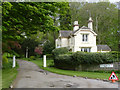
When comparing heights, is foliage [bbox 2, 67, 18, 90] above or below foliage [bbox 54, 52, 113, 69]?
below

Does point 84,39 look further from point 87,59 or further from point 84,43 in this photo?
point 87,59

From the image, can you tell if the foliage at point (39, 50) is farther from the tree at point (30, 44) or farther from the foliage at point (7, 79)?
the foliage at point (7, 79)

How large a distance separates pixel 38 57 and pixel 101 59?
1104 inches

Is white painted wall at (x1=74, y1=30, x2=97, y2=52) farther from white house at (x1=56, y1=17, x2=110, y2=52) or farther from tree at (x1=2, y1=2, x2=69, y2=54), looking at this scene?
tree at (x1=2, y1=2, x2=69, y2=54)

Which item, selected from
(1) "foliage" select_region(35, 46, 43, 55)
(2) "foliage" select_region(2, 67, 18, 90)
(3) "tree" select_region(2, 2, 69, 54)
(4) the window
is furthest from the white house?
(2) "foliage" select_region(2, 67, 18, 90)

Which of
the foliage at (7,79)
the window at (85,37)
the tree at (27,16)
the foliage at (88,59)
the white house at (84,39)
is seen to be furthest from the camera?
the window at (85,37)

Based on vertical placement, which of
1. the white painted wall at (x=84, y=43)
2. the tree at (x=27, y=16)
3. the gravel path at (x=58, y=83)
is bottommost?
the gravel path at (x=58, y=83)

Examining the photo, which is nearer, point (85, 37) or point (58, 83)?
point (58, 83)

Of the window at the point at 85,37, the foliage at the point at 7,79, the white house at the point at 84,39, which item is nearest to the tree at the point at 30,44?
the white house at the point at 84,39

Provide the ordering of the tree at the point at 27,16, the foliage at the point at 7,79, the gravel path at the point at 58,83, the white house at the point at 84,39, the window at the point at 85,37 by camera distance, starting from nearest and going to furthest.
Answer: the foliage at the point at 7,79 < the gravel path at the point at 58,83 < the tree at the point at 27,16 < the white house at the point at 84,39 < the window at the point at 85,37

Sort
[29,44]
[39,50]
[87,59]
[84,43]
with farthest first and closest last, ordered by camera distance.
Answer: [39,50] → [29,44] → [84,43] → [87,59]

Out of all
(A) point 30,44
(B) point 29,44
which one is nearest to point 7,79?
(A) point 30,44

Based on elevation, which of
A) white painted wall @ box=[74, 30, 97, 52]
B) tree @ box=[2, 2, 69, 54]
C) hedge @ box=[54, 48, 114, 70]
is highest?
tree @ box=[2, 2, 69, 54]

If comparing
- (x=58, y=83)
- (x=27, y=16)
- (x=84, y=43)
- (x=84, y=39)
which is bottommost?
(x=58, y=83)
